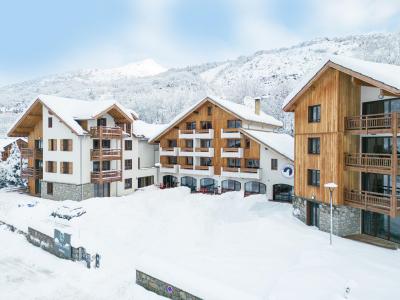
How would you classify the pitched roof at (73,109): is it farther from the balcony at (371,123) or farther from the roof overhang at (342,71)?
the balcony at (371,123)

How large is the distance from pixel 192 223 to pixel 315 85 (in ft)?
40.8

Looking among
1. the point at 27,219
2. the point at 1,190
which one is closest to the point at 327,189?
the point at 27,219

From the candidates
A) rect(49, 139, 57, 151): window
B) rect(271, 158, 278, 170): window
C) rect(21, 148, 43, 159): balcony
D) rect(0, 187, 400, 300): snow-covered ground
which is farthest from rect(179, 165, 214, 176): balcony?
rect(21, 148, 43, 159): balcony

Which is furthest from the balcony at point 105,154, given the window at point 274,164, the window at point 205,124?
the window at point 274,164

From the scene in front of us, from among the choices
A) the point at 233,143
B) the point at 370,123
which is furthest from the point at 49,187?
the point at 370,123

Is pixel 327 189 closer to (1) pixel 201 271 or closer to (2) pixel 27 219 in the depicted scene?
(1) pixel 201 271

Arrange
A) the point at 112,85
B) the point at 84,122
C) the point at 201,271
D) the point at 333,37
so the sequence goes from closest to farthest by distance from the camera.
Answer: the point at 201,271 → the point at 84,122 → the point at 112,85 → the point at 333,37

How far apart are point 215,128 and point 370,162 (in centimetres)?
1821

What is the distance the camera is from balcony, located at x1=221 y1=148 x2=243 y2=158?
104 feet

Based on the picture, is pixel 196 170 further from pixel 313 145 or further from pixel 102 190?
pixel 313 145

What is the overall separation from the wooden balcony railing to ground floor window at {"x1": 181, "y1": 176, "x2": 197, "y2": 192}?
9.01 m

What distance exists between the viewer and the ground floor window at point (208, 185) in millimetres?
33959

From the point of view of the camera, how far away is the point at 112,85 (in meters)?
130

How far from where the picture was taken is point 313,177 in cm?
2103
